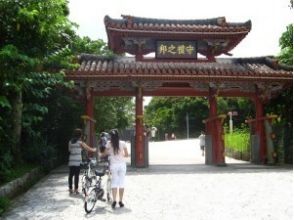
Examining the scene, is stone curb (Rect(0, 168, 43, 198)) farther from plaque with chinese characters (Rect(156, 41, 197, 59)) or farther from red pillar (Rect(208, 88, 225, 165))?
plaque with chinese characters (Rect(156, 41, 197, 59))

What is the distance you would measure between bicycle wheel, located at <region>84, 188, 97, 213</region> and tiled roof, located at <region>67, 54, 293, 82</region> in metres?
9.35

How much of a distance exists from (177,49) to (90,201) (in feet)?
Result: 42.9

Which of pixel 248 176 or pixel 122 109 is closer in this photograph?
pixel 248 176

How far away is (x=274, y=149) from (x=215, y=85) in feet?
12.9

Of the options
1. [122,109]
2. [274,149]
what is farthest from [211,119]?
[122,109]

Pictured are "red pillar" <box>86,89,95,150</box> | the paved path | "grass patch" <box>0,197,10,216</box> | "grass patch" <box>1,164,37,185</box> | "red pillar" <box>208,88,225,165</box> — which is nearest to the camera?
the paved path

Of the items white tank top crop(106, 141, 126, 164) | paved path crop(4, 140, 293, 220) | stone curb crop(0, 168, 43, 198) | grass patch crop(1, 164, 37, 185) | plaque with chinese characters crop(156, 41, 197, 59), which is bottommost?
paved path crop(4, 140, 293, 220)

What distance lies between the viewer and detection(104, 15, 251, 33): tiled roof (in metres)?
21.5

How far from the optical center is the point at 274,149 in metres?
21.2

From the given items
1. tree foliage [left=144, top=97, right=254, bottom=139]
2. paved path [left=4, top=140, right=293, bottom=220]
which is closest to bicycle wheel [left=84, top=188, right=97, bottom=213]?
paved path [left=4, top=140, right=293, bottom=220]

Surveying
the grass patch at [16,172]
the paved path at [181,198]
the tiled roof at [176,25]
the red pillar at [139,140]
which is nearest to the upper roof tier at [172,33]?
the tiled roof at [176,25]

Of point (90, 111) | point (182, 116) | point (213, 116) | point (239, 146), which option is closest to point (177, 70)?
point (213, 116)

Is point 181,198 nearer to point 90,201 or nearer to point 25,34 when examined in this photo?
point 90,201

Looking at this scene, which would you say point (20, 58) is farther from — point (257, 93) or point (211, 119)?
point (257, 93)
